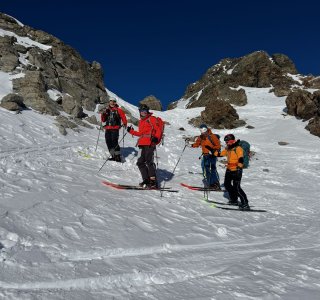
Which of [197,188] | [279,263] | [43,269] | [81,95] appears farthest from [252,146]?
[43,269]

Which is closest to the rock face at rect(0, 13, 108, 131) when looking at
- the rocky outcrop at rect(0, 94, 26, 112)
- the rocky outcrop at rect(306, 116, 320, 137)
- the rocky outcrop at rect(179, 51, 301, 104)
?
the rocky outcrop at rect(0, 94, 26, 112)

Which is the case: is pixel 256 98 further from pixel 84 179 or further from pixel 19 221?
pixel 19 221

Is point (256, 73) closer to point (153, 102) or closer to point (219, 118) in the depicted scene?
point (153, 102)

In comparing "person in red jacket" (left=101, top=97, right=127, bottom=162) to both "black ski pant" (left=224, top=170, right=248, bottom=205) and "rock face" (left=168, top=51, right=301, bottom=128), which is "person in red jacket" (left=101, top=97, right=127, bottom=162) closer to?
"black ski pant" (left=224, top=170, right=248, bottom=205)

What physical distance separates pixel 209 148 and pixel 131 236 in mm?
6626

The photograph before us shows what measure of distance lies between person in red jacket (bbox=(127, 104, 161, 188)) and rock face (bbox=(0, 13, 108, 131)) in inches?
371

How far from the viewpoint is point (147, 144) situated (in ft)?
33.9

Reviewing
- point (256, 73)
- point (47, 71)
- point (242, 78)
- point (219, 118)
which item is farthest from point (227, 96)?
point (47, 71)

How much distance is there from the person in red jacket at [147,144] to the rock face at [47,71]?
943 cm

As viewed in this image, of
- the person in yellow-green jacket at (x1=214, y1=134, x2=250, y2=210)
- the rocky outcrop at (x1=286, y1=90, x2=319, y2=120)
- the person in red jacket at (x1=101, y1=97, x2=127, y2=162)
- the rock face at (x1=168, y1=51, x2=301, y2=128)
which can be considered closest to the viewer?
the person in yellow-green jacket at (x1=214, y1=134, x2=250, y2=210)

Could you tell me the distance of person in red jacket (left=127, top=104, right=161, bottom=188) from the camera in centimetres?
1027

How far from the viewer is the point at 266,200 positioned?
462 inches

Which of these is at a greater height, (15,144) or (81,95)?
(81,95)

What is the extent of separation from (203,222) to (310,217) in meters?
3.86
